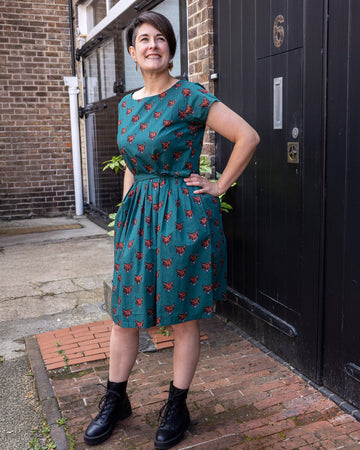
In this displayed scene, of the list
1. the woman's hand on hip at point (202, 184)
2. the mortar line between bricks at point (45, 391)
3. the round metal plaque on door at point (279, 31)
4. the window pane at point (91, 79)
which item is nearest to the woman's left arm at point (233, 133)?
the woman's hand on hip at point (202, 184)

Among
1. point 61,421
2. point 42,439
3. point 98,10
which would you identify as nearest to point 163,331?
point 61,421

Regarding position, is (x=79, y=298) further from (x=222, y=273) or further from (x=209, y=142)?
(x=222, y=273)

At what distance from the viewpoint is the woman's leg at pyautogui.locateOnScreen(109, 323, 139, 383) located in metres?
2.18

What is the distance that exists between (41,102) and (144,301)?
6.88 metres

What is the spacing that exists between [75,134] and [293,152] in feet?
20.3

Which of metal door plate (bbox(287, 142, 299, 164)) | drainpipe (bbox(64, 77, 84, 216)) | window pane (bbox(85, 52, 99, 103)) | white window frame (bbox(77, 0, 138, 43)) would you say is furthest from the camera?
drainpipe (bbox(64, 77, 84, 216))

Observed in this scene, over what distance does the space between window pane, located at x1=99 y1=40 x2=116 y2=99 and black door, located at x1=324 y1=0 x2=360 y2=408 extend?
4.67m

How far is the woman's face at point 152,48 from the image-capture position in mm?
2002

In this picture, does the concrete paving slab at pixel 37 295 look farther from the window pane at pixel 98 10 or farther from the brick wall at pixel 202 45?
the window pane at pixel 98 10

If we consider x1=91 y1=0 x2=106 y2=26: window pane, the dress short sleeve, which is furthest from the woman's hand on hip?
x1=91 y1=0 x2=106 y2=26: window pane

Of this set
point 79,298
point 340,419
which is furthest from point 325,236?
point 79,298

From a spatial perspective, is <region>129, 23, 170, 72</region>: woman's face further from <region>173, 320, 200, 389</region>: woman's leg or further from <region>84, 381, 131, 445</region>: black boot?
<region>84, 381, 131, 445</region>: black boot

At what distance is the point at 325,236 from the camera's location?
2410 millimetres

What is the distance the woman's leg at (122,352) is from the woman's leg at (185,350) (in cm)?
20
